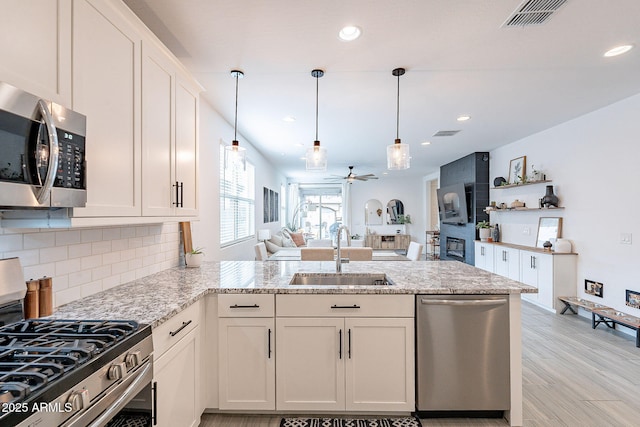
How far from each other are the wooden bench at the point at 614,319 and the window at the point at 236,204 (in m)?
4.53

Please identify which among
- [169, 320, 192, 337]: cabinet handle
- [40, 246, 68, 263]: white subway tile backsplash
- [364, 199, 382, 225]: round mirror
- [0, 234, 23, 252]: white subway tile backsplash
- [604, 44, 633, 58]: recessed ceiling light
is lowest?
[169, 320, 192, 337]: cabinet handle

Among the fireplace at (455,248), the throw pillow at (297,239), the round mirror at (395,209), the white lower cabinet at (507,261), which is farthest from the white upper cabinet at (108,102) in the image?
the round mirror at (395,209)

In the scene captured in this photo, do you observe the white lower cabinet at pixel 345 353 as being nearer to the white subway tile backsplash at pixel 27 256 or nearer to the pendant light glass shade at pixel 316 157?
the white subway tile backsplash at pixel 27 256

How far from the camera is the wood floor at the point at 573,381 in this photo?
77.3 inches

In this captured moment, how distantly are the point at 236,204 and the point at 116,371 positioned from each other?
391 centimetres

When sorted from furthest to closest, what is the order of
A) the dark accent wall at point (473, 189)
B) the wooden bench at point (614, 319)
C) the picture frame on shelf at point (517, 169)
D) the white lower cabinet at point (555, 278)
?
the dark accent wall at point (473, 189) < the picture frame on shelf at point (517, 169) < the white lower cabinet at point (555, 278) < the wooden bench at point (614, 319)

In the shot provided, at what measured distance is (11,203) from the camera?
3.09ft

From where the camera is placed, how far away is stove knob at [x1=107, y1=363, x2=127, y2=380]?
3.37ft

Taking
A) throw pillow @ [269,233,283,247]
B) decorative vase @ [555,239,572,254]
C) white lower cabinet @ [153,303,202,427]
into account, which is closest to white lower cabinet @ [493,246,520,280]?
decorative vase @ [555,239,572,254]

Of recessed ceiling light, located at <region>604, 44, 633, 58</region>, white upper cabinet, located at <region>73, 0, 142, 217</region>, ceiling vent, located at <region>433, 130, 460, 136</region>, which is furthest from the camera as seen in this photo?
ceiling vent, located at <region>433, 130, 460, 136</region>

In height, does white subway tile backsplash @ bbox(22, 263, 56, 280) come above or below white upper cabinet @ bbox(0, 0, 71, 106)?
below

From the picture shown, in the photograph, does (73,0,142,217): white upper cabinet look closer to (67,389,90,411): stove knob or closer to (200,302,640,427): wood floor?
(67,389,90,411): stove knob

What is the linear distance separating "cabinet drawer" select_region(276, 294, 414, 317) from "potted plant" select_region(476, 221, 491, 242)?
4.95 m

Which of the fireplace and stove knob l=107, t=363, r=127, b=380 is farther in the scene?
the fireplace
